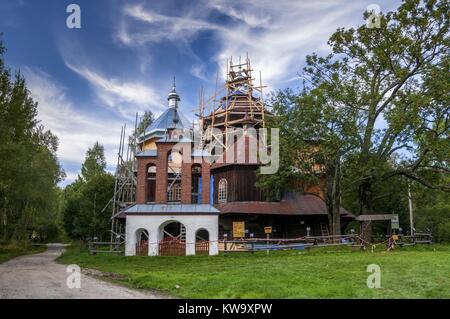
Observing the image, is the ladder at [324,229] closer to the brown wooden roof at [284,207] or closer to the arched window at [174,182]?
the brown wooden roof at [284,207]

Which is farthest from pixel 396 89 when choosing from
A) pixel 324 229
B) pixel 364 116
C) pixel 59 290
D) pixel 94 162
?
pixel 94 162

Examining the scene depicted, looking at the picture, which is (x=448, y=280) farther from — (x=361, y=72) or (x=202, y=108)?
(x=202, y=108)

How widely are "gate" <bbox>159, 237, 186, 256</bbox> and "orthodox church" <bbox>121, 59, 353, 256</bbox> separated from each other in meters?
0.06

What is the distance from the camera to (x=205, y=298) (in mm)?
9297

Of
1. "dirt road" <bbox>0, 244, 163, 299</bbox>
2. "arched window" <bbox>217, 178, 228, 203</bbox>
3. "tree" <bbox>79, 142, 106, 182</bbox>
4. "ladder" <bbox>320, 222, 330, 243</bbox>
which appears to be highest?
"tree" <bbox>79, 142, 106, 182</bbox>

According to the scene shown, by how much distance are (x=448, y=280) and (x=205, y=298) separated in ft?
22.5

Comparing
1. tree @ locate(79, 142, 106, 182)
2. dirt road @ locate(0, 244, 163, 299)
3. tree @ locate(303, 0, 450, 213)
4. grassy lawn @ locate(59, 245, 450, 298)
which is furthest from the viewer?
tree @ locate(79, 142, 106, 182)

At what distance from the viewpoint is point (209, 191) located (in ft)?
83.9

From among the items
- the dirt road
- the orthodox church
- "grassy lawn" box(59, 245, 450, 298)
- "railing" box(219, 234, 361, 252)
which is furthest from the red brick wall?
the dirt road

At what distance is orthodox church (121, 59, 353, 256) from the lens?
23.9 m

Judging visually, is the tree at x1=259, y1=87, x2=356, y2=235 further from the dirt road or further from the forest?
the dirt road

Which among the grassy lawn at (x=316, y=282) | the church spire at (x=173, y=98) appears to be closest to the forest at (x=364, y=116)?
the grassy lawn at (x=316, y=282)

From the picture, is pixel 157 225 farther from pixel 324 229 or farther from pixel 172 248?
pixel 324 229
